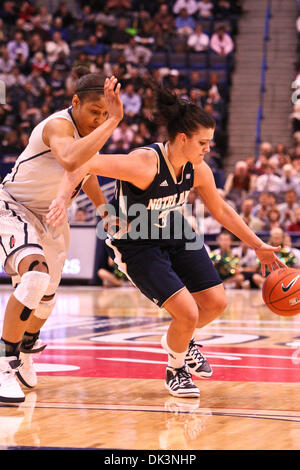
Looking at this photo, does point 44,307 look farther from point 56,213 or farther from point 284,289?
point 284,289

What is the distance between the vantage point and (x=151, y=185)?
469 cm

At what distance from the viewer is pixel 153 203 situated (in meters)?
4.72

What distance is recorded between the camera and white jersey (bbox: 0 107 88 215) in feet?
15.0

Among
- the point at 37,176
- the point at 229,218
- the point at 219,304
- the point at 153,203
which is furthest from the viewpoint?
the point at 229,218

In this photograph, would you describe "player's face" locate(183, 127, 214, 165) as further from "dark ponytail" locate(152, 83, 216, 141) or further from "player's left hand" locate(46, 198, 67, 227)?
"player's left hand" locate(46, 198, 67, 227)

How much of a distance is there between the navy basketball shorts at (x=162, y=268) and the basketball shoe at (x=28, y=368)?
74cm

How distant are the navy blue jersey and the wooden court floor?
3.02ft

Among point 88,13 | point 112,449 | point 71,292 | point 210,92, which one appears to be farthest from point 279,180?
point 112,449

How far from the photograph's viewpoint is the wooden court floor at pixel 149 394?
3459 mm

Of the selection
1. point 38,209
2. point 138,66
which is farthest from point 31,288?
point 138,66

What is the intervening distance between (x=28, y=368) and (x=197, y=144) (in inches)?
66.1

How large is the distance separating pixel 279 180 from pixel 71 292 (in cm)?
478

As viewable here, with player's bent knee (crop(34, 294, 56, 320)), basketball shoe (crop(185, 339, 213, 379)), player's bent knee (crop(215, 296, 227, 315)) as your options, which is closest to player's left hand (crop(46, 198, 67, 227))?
player's bent knee (crop(34, 294, 56, 320))
